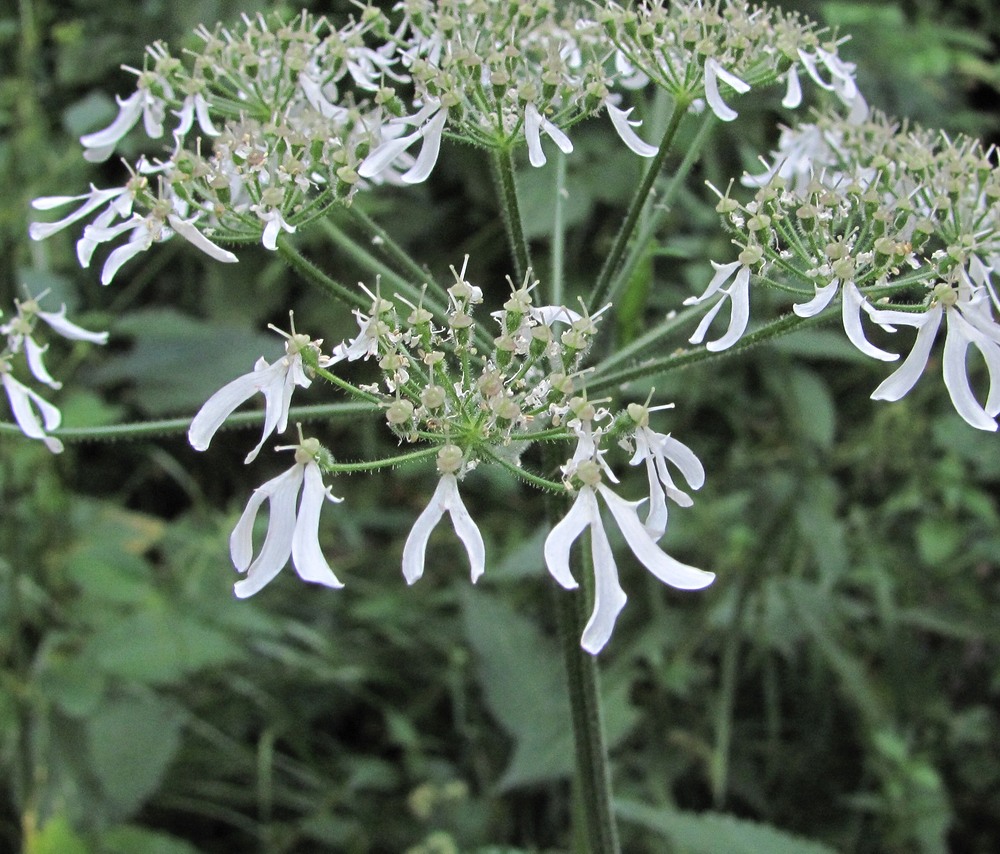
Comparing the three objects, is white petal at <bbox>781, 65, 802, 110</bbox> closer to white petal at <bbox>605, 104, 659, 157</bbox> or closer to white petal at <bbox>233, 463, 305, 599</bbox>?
white petal at <bbox>605, 104, 659, 157</bbox>

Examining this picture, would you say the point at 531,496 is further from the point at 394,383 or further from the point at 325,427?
the point at 394,383

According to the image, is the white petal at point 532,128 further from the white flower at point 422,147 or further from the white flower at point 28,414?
the white flower at point 28,414

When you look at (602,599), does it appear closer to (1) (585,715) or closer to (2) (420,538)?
(2) (420,538)

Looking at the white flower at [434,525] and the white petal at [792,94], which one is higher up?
the white petal at [792,94]

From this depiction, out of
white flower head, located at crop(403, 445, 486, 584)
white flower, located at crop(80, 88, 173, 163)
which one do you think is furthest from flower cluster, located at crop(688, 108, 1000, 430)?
white flower, located at crop(80, 88, 173, 163)

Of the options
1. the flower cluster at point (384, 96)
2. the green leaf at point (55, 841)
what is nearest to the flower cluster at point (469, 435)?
the flower cluster at point (384, 96)

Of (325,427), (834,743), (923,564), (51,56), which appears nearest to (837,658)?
(834,743)

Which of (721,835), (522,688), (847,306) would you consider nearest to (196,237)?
(847,306)
